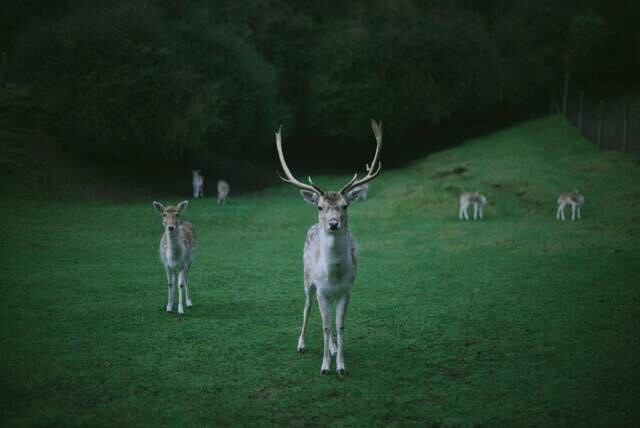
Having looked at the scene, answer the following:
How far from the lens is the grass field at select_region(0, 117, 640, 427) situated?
6.04 metres

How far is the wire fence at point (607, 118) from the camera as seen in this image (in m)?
29.3

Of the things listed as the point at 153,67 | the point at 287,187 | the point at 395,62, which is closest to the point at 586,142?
the point at 395,62

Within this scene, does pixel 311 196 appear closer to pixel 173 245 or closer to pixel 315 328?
pixel 315 328

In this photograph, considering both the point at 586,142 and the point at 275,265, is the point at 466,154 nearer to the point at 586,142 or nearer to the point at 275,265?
the point at 586,142

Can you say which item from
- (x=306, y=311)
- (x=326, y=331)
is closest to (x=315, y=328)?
(x=306, y=311)

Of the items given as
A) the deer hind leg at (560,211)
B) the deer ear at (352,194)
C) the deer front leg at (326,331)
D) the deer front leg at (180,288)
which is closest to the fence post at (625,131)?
the deer hind leg at (560,211)

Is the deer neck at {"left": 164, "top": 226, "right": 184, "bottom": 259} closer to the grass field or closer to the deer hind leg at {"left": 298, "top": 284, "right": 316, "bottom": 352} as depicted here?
Result: the grass field

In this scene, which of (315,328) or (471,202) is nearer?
(315,328)

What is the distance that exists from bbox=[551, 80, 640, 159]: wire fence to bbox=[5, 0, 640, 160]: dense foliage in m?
2.60

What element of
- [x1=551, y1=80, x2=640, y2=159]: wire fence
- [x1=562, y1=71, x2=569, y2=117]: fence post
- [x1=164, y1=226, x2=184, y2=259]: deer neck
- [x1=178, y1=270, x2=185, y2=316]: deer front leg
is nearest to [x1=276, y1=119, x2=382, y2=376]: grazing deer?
[x1=178, y1=270, x2=185, y2=316]: deer front leg

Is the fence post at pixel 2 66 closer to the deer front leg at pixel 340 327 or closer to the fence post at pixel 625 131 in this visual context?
the deer front leg at pixel 340 327

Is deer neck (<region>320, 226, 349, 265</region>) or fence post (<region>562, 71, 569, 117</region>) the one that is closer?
deer neck (<region>320, 226, 349, 265</region>)

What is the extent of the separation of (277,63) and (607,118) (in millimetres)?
20865

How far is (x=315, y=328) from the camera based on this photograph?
354 inches
